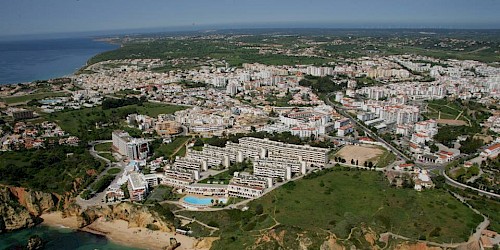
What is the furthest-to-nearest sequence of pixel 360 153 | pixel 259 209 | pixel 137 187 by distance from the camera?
pixel 360 153, pixel 137 187, pixel 259 209

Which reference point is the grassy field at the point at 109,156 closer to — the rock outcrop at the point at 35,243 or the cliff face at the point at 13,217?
the cliff face at the point at 13,217

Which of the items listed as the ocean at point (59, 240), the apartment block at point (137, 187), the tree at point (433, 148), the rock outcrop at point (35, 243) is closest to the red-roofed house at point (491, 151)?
the tree at point (433, 148)

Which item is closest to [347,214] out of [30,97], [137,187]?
[137,187]

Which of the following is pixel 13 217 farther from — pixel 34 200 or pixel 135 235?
pixel 135 235

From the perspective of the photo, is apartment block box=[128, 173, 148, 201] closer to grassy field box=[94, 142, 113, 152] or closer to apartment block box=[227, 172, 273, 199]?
apartment block box=[227, 172, 273, 199]

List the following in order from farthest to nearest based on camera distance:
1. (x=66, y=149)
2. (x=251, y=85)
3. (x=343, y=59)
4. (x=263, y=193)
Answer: (x=343, y=59), (x=251, y=85), (x=66, y=149), (x=263, y=193)

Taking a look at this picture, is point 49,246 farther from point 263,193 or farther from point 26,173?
point 263,193

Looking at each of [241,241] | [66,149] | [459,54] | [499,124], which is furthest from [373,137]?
[459,54]
